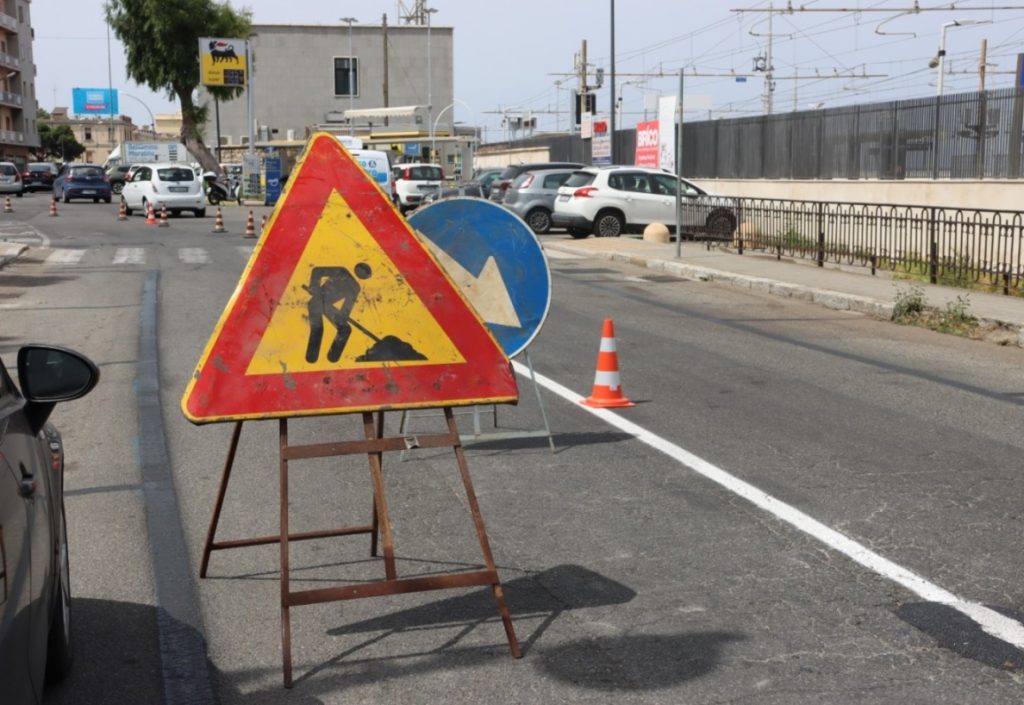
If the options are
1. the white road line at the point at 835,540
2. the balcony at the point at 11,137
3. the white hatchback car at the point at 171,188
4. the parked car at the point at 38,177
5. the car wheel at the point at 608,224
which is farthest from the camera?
the balcony at the point at 11,137

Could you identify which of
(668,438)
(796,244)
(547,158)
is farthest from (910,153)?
(547,158)

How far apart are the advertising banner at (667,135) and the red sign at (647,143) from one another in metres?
1.09

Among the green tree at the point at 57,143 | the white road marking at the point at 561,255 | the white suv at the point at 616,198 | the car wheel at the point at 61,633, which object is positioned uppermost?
the green tree at the point at 57,143

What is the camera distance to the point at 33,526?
3.40 metres

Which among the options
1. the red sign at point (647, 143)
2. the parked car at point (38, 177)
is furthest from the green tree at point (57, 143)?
the red sign at point (647, 143)

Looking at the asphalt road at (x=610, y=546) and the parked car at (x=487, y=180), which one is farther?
the parked car at (x=487, y=180)

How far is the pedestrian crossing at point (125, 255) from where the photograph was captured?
24.3 meters

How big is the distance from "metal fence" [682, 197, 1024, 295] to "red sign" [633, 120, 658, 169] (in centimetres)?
749

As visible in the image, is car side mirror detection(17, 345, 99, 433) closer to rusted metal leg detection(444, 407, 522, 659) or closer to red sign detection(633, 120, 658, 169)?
rusted metal leg detection(444, 407, 522, 659)

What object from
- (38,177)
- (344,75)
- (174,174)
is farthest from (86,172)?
(344,75)

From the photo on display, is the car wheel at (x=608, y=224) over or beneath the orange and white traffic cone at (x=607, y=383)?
over

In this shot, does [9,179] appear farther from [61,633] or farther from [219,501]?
[61,633]

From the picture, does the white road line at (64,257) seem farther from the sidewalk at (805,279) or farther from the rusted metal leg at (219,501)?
the rusted metal leg at (219,501)

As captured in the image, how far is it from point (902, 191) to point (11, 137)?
311ft
